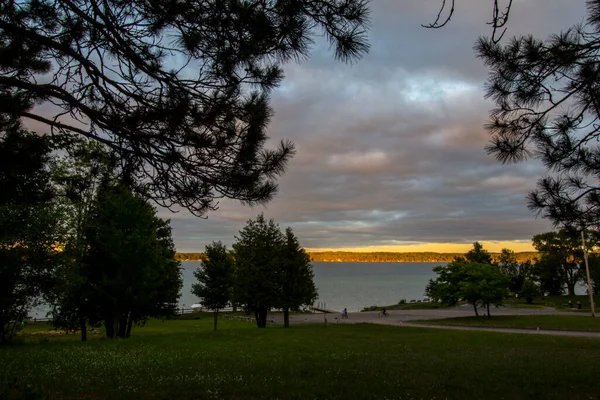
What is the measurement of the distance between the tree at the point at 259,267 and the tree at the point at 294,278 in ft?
1.31

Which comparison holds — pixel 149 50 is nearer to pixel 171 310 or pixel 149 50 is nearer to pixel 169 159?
pixel 169 159

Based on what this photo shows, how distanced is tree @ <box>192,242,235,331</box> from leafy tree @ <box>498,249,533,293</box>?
47627 millimetres

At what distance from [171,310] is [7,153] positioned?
82.1ft

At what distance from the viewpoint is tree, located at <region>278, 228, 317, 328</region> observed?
1256 inches

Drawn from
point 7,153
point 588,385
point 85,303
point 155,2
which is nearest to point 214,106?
point 155,2

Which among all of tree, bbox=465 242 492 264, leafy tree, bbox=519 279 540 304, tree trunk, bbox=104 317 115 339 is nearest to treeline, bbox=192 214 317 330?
tree trunk, bbox=104 317 115 339

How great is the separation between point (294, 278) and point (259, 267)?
9.29 feet

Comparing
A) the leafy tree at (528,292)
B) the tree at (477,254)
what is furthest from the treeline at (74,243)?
the leafy tree at (528,292)

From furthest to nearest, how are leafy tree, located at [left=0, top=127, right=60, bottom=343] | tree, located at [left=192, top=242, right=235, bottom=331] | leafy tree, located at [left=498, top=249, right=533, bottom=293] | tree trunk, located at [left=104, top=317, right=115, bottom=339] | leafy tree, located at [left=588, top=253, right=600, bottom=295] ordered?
leafy tree, located at [left=498, top=249, right=533, bottom=293], leafy tree, located at [left=588, top=253, right=600, bottom=295], tree, located at [left=192, top=242, right=235, bottom=331], tree trunk, located at [left=104, top=317, right=115, bottom=339], leafy tree, located at [left=0, top=127, right=60, bottom=343]

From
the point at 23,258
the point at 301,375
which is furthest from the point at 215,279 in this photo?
the point at 301,375

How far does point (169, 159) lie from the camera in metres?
5.74

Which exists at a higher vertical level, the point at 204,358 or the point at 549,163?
the point at 549,163

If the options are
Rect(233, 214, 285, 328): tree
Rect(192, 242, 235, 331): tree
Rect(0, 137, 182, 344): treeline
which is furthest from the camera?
Rect(192, 242, 235, 331): tree

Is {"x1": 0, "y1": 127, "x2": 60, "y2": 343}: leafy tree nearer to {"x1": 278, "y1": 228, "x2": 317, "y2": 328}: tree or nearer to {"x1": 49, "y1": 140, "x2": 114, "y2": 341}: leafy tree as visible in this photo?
{"x1": 49, "y1": 140, "x2": 114, "y2": 341}: leafy tree
